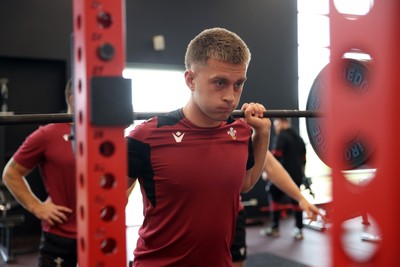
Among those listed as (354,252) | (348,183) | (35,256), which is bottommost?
(35,256)

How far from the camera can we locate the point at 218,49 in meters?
1.65

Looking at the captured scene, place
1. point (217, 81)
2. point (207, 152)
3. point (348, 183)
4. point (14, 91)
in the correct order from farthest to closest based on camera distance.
→ point (14, 91) < point (207, 152) < point (217, 81) < point (348, 183)

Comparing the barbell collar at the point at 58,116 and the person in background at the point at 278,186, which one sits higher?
the barbell collar at the point at 58,116

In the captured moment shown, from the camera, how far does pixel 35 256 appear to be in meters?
5.46

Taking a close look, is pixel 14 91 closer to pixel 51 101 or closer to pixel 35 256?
pixel 51 101

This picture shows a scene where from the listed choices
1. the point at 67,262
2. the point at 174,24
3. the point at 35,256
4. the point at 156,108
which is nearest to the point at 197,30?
the point at 174,24

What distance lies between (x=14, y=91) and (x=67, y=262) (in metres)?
4.28

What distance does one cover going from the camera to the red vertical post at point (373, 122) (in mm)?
595

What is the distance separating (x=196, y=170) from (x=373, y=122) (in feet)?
3.62

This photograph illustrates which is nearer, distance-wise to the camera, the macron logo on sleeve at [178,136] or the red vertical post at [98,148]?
the red vertical post at [98,148]

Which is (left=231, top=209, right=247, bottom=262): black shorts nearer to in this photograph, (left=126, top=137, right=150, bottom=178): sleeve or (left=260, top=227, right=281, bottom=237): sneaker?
(left=126, top=137, right=150, bottom=178): sleeve

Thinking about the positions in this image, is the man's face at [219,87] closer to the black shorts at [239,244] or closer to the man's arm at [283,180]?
the man's arm at [283,180]

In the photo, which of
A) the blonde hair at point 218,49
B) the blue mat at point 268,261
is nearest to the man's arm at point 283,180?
the blonde hair at point 218,49

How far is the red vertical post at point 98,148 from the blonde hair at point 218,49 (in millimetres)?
806
